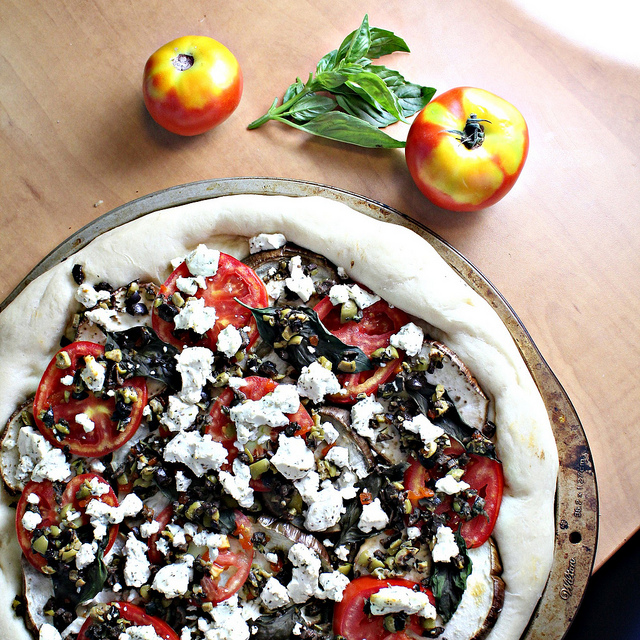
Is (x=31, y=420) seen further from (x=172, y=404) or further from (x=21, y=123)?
(x=21, y=123)

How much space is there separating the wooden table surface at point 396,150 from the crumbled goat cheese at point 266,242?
1.57ft

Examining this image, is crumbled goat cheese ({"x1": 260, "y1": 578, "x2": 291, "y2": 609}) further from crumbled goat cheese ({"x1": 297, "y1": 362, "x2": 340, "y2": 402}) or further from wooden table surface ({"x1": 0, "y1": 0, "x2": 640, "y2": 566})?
wooden table surface ({"x1": 0, "y1": 0, "x2": 640, "y2": 566})

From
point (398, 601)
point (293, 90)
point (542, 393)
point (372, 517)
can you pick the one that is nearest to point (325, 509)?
point (372, 517)

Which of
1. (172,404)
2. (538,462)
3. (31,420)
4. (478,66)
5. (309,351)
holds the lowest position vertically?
(31,420)

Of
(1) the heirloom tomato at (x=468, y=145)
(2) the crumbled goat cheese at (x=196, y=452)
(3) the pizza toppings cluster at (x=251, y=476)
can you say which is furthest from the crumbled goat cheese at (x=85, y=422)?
(1) the heirloom tomato at (x=468, y=145)

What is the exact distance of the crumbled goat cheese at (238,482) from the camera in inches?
78.2

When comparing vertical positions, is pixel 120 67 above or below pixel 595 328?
below

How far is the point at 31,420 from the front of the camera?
2.14 metres

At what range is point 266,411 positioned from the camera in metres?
1.98

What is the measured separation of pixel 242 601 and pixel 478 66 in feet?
8.00

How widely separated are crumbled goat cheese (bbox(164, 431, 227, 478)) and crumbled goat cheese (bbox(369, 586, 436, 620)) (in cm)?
70

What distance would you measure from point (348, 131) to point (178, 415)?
135cm

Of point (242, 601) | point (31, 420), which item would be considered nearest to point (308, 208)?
point (31, 420)

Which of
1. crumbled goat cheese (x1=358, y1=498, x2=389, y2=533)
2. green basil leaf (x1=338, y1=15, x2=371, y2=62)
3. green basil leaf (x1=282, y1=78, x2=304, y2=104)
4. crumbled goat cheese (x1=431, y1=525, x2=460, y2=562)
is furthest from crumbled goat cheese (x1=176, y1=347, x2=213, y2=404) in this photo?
green basil leaf (x1=338, y1=15, x2=371, y2=62)
